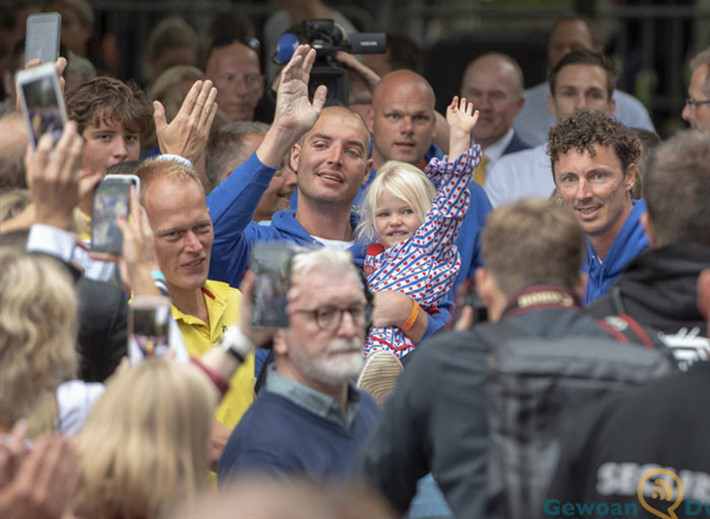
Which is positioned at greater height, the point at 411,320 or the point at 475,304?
the point at 475,304

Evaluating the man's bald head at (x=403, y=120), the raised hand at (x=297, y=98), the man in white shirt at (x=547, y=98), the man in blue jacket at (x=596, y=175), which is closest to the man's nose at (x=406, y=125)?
the man's bald head at (x=403, y=120)

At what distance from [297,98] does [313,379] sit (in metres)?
2.01

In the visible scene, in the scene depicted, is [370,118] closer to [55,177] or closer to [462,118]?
[462,118]

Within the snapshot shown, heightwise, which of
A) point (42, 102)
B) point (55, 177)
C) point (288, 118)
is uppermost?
point (42, 102)

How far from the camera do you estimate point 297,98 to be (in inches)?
247

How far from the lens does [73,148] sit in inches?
170

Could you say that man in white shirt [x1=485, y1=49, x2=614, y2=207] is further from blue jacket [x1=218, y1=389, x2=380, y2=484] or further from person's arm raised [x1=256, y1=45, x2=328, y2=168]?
blue jacket [x1=218, y1=389, x2=380, y2=484]

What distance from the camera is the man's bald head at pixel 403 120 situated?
7648 millimetres

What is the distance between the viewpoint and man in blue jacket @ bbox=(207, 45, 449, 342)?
241 inches

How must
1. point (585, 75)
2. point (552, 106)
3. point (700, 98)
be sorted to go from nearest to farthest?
point (700, 98) → point (585, 75) → point (552, 106)

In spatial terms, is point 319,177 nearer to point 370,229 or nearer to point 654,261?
point 370,229

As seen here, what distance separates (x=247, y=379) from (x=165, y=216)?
2.01 ft

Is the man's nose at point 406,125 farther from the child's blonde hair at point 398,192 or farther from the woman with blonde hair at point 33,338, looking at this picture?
the woman with blonde hair at point 33,338

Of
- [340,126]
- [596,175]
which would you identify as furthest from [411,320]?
[340,126]
